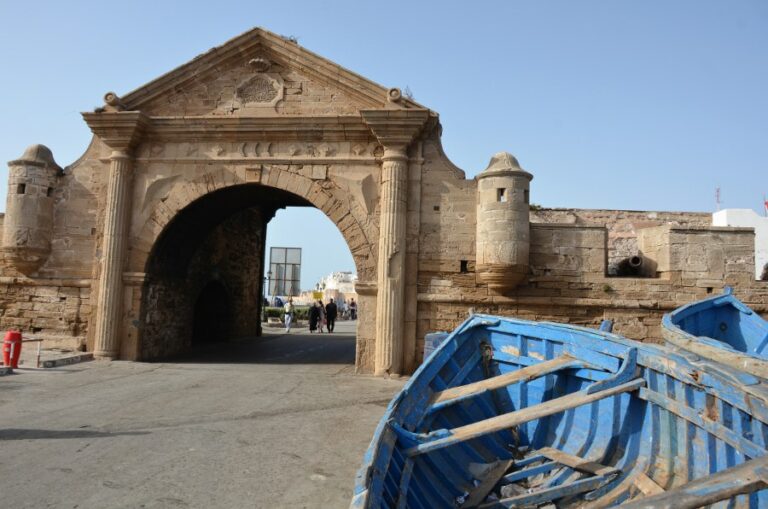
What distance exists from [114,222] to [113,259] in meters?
0.74

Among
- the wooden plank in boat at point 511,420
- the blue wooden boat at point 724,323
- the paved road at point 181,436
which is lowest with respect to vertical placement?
the paved road at point 181,436

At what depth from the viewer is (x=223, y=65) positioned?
447 inches

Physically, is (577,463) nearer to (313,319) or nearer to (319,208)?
(319,208)

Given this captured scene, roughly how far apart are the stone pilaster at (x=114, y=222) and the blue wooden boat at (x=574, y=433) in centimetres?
817

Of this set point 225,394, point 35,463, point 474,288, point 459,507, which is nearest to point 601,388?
point 459,507

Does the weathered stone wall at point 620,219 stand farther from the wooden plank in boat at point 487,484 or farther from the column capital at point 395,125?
the wooden plank in boat at point 487,484

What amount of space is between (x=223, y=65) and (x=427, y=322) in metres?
6.70

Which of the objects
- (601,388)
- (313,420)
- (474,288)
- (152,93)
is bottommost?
(313,420)

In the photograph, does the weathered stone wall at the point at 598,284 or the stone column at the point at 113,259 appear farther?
the stone column at the point at 113,259

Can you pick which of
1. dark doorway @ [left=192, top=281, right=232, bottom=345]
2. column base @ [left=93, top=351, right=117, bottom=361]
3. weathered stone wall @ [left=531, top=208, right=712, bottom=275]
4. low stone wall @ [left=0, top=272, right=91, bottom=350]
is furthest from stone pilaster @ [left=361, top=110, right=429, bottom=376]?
dark doorway @ [left=192, top=281, right=232, bottom=345]

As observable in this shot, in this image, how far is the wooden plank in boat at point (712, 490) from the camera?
228 cm

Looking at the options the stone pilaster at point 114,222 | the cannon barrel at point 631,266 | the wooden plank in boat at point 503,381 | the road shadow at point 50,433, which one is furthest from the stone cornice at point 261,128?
the wooden plank in boat at point 503,381

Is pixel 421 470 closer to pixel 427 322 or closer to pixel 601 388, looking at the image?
pixel 601 388

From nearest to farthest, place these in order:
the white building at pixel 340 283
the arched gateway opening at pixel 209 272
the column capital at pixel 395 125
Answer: the column capital at pixel 395 125, the arched gateway opening at pixel 209 272, the white building at pixel 340 283
